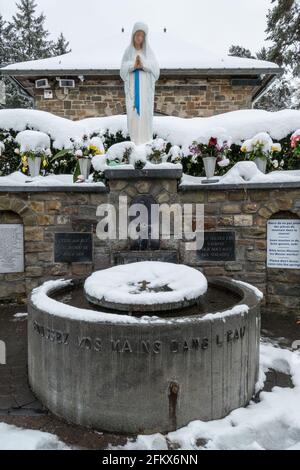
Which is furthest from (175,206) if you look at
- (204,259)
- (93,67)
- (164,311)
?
(93,67)

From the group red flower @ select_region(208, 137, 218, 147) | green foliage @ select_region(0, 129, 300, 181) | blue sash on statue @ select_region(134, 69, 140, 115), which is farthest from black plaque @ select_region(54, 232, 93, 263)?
red flower @ select_region(208, 137, 218, 147)

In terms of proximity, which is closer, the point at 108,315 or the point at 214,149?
the point at 108,315

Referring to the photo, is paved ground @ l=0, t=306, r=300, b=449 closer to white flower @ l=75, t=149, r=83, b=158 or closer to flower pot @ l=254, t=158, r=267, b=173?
flower pot @ l=254, t=158, r=267, b=173

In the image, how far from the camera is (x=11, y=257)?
19.1 ft

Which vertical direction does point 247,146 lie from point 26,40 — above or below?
below

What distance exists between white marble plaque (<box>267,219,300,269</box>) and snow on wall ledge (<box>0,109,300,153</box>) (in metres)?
1.54

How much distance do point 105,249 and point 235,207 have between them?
1.99 metres

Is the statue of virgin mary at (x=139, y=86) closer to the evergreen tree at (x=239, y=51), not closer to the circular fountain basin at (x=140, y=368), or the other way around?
the circular fountain basin at (x=140, y=368)

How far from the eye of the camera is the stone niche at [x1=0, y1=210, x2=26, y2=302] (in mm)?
5816

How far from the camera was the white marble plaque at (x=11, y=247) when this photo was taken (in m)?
5.81

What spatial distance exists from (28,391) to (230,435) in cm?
162

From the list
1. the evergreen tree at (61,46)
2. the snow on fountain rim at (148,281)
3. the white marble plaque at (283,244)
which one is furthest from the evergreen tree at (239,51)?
the snow on fountain rim at (148,281)

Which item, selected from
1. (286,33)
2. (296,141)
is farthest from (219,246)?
(286,33)

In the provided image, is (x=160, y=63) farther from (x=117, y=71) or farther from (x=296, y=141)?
(x=296, y=141)
